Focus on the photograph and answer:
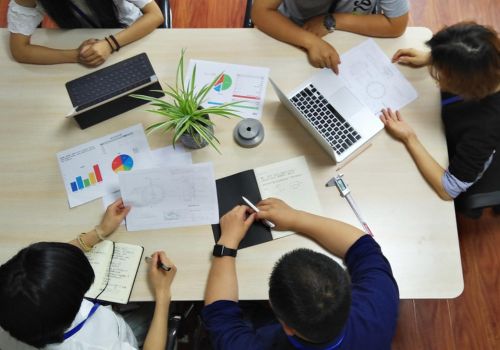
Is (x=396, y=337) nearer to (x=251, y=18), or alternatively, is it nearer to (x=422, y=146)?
(x=422, y=146)

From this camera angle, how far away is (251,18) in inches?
55.8

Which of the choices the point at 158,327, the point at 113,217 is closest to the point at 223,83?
the point at 113,217

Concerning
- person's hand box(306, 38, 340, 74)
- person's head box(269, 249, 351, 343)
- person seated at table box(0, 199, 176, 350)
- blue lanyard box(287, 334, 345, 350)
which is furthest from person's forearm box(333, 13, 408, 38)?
person seated at table box(0, 199, 176, 350)

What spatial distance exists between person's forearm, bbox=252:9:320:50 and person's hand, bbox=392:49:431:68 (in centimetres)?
26

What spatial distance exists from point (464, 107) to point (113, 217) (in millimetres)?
1081

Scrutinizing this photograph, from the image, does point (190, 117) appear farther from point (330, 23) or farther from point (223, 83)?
point (330, 23)

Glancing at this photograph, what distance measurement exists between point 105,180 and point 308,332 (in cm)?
76

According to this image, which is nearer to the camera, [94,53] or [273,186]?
[273,186]

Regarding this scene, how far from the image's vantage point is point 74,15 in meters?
1.46

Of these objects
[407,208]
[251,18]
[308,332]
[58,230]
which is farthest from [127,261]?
[251,18]

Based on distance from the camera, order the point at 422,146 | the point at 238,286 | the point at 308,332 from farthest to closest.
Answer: the point at 422,146
the point at 238,286
the point at 308,332

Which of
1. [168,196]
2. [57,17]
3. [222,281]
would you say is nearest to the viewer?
[222,281]

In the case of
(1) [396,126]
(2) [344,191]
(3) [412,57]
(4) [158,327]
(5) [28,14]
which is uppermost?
(5) [28,14]

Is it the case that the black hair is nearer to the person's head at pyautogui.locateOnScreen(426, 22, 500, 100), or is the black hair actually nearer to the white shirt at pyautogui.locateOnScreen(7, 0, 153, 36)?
the white shirt at pyautogui.locateOnScreen(7, 0, 153, 36)
